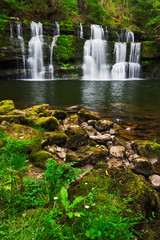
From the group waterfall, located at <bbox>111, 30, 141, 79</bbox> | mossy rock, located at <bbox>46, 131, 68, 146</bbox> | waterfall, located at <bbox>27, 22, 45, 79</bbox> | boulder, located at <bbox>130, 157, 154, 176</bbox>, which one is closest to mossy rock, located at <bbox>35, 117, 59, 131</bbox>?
mossy rock, located at <bbox>46, 131, 68, 146</bbox>

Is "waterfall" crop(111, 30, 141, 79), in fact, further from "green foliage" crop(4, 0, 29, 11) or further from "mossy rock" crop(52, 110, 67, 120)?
"mossy rock" crop(52, 110, 67, 120)

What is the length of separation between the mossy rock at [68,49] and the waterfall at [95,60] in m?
0.94

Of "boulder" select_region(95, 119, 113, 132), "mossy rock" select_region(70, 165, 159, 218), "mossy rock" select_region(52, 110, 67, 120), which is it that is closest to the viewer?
"mossy rock" select_region(70, 165, 159, 218)

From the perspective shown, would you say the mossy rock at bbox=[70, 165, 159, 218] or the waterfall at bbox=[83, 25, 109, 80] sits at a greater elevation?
the waterfall at bbox=[83, 25, 109, 80]

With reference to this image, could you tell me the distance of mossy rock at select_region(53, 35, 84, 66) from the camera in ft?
72.0

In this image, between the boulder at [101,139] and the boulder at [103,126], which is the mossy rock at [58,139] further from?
the boulder at [103,126]

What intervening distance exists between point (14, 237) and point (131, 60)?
2729 centimetres

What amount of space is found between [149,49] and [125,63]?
452cm

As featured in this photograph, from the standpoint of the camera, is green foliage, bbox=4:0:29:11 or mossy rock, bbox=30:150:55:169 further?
green foliage, bbox=4:0:29:11

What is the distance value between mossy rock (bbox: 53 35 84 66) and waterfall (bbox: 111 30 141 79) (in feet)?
18.8

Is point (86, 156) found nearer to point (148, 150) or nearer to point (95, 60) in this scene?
point (148, 150)

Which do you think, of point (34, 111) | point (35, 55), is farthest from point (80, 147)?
point (35, 55)

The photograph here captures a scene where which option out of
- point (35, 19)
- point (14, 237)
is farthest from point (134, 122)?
point (35, 19)

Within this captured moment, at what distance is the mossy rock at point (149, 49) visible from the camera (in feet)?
80.7
